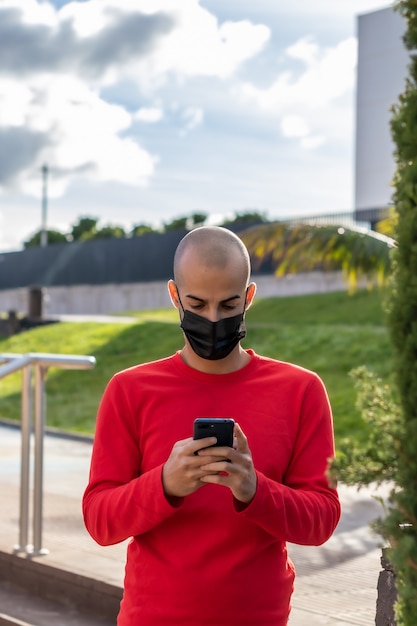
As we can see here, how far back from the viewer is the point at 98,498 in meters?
2.46

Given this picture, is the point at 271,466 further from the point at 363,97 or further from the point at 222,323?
the point at 363,97

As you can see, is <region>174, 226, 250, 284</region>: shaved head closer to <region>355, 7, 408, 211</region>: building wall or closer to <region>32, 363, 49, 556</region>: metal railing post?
<region>32, 363, 49, 556</region>: metal railing post

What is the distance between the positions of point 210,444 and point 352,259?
1089 centimetres

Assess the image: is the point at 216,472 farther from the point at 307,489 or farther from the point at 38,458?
the point at 38,458

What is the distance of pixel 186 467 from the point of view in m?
2.22

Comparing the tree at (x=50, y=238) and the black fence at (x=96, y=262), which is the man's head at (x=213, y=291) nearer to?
the black fence at (x=96, y=262)

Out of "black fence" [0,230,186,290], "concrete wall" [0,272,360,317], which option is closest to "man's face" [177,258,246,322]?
"concrete wall" [0,272,360,317]

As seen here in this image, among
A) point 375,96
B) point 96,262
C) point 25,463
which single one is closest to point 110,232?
point 96,262

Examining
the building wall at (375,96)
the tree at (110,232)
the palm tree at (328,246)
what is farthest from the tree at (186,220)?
the palm tree at (328,246)

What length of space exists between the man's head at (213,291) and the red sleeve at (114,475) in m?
0.23

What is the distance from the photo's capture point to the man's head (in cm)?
246

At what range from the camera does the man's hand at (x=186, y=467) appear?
2.19 meters

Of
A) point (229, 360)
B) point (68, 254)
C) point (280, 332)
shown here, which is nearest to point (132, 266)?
point (68, 254)

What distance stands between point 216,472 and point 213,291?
1.46 feet
